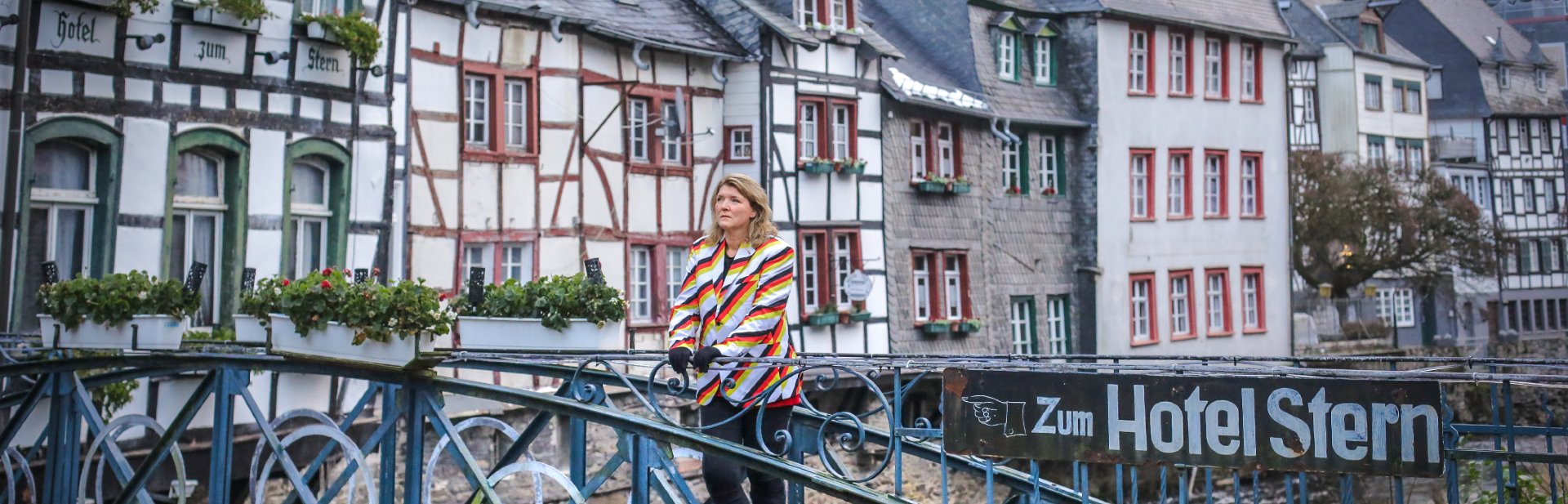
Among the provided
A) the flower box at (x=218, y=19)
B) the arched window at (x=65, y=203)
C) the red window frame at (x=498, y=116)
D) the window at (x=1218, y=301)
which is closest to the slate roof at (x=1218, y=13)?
the window at (x=1218, y=301)

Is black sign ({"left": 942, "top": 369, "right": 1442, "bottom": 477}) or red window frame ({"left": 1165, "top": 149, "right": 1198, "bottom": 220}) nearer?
black sign ({"left": 942, "top": 369, "right": 1442, "bottom": 477})

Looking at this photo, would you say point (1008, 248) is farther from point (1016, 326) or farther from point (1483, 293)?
point (1483, 293)

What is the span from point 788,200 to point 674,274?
7.44 ft

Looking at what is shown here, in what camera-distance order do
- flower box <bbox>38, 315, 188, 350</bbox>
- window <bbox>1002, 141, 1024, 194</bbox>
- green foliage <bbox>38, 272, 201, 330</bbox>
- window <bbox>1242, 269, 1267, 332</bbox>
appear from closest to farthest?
green foliage <bbox>38, 272, 201, 330</bbox> → flower box <bbox>38, 315, 188, 350</bbox> → window <bbox>1002, 141, 1024, 194</bbox> → window <bbox>1242, 269, 1267, 332</bbox>

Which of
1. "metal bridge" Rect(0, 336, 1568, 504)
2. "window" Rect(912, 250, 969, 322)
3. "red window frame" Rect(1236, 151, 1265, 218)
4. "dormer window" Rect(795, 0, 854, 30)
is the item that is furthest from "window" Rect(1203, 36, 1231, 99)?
"metal bridge" Rect(0, 336, 1568, 504)

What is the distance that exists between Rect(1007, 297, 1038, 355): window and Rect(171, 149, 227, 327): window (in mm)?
15290

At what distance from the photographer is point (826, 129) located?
23781 millimetres

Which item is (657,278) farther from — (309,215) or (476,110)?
(309,215)

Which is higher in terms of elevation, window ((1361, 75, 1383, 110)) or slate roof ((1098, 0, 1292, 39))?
window ((1361, 75, 1383, 110))

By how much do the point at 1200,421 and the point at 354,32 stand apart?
37.3 ft

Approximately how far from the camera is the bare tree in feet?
136

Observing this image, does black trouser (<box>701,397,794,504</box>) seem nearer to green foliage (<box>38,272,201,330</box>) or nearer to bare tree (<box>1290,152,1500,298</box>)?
green foliage (<box>38,272,201,330</box>)

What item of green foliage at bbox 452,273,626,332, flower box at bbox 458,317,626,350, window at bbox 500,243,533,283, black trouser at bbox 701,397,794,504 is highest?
window at bbox 500,243,533,283

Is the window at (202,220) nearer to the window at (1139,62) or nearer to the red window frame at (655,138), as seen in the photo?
the red window frame at (655,138)
